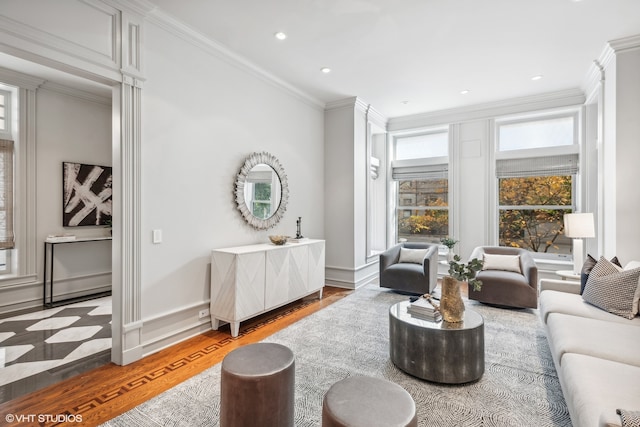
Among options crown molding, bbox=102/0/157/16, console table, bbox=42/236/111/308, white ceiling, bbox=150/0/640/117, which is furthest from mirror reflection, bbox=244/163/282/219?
console table, bbox=42/236/111/308

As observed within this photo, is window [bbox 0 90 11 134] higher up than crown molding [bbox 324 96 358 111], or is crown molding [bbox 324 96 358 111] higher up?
crown molding [bbox 324 96 358 111]

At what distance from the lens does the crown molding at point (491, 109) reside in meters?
4.81

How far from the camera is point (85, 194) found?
4.64 meters

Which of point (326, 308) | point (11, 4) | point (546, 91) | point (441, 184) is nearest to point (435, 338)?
point (326, 308)

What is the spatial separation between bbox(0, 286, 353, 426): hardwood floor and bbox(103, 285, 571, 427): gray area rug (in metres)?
0.14

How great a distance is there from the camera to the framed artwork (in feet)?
14.5

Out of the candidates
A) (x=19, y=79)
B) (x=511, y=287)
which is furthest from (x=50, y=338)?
(x=511, y=287)

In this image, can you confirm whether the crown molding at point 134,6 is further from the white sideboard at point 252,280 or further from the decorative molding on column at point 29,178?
the decorative molding on column at point 29,178

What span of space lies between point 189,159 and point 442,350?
2833mm

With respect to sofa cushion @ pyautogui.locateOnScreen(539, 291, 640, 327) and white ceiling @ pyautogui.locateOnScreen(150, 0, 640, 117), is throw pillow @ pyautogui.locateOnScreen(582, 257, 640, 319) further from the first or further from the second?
white ceiling @ pyautogui.locateOnScreen(150, 0, 640, 117)

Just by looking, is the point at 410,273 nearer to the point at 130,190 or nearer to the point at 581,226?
the point at 581,226

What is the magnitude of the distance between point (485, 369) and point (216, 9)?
385 cm

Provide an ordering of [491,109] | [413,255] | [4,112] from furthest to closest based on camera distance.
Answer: [491,109]
[413,255]
[4,112]

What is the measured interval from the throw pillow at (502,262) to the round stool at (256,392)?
3.49m
